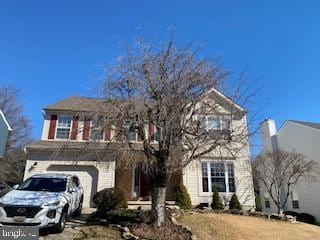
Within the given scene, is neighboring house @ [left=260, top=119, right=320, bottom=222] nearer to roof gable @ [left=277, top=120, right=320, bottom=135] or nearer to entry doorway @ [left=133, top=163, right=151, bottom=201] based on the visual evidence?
roof gable @ [left=277, top=120, right=320, bottom=135]

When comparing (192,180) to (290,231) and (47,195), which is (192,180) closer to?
(290,231)

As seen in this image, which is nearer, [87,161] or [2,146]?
[2,146]

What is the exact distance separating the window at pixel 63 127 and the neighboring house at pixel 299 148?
13.1 metres

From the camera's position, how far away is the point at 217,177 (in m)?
18.6

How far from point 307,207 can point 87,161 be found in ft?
53.6

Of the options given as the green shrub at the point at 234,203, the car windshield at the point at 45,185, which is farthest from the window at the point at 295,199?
the car windshield at the point at 45,185

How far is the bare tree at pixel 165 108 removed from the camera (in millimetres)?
10594

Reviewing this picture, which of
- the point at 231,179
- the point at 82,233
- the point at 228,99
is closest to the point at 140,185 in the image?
the point at 231,179

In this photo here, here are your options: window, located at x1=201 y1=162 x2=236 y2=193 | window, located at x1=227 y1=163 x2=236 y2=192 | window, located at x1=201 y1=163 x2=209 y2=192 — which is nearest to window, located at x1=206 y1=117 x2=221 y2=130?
window, located at x1=201 y1=162 x2=236 y2=193

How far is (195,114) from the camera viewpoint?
1132cm

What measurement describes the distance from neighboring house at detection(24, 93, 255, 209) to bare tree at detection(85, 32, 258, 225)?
217 inches

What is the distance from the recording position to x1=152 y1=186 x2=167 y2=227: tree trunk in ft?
34.7

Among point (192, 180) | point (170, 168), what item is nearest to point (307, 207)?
point (192, 180)

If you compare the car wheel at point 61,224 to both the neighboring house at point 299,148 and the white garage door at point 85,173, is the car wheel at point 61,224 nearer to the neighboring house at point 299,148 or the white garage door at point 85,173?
the white garage door at point 85,173
